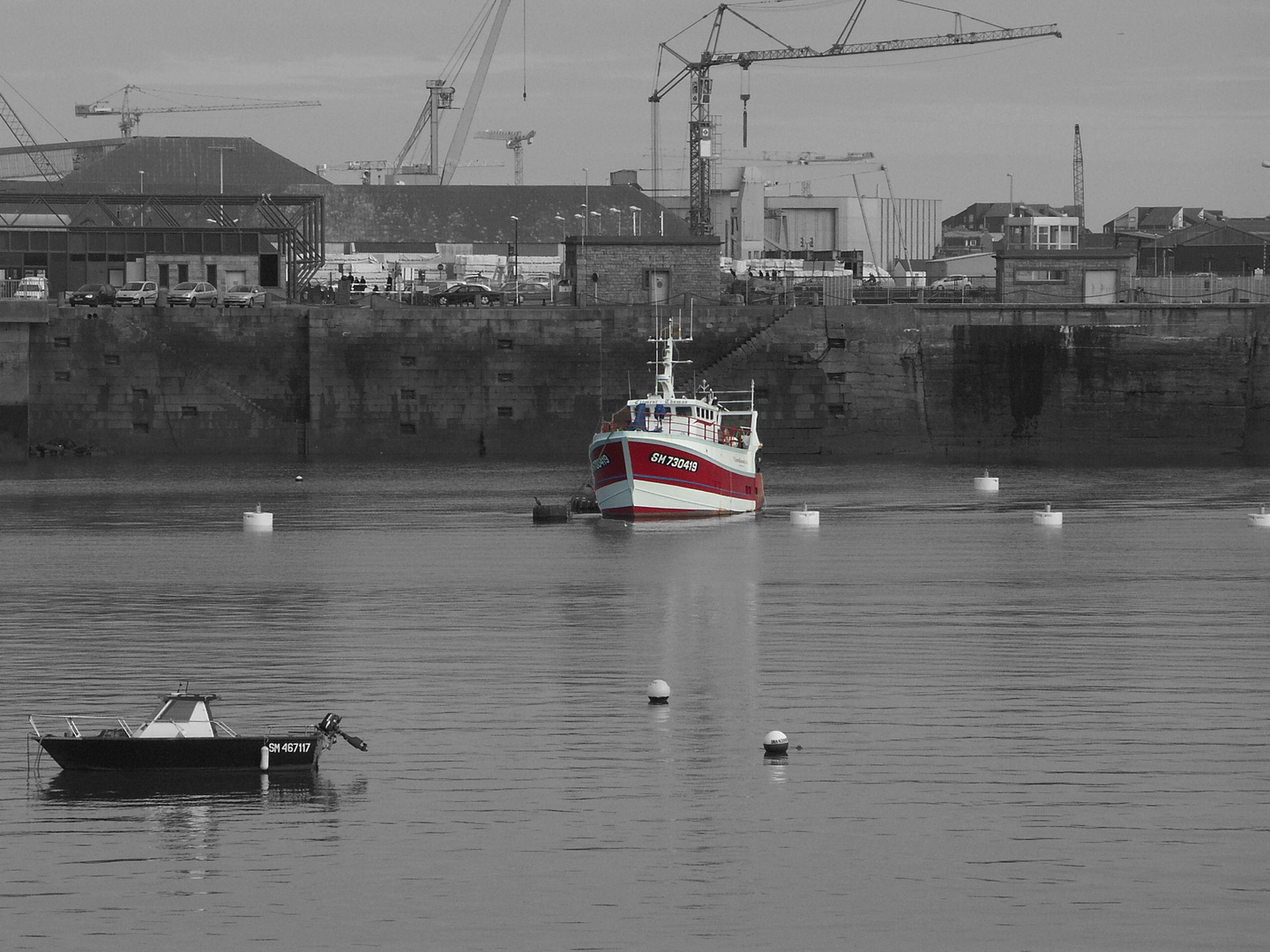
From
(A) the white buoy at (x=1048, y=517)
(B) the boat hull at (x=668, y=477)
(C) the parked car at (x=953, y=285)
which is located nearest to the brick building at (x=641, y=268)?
(C) the parked car at (x=953, y=285)

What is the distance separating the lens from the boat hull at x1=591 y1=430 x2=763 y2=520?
6244 centimetres

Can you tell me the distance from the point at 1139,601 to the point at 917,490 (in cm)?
3044

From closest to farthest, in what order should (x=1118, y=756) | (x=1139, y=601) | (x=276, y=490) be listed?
(x=1118, y=756), (x=1139, y=601), (x=276, y=490)

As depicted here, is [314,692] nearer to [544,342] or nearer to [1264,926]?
[1264,926]

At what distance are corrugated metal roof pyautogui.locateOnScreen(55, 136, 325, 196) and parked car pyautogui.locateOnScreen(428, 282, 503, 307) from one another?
40397mm

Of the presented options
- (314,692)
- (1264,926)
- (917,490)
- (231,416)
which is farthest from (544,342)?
(1264,926)

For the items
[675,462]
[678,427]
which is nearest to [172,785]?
[678,427]

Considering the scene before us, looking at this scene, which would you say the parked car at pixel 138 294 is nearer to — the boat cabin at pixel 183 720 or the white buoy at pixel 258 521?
the white buoy at pixel 258 521

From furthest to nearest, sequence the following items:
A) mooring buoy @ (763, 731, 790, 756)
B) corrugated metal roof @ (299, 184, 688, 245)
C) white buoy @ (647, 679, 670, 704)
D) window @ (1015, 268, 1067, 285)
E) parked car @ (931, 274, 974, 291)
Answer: corrugated metal roof @ (299, 184, 688, 245)
parked car @ (931, 274, 974, 291)
window @ (1015, 268, 1067, 285)
white buoy @ (647, 679, 670, 704)
mooring buoy @ (763, 731, 790, 756)

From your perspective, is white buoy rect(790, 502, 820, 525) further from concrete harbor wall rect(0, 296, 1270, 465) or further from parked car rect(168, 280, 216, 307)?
parked car rect(168, 280, 216, 307)

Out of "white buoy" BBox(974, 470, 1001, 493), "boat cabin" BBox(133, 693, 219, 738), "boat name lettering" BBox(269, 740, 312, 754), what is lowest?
"boat name lettering" BBox(269, 740, 312, 754)

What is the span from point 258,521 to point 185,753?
1375 inches

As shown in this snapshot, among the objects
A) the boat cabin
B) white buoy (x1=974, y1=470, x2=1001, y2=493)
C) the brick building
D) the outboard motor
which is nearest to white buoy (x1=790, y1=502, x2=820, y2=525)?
white buoy (x1=974, y1=470, x2=1001, y2=493)

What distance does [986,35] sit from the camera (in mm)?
151500
